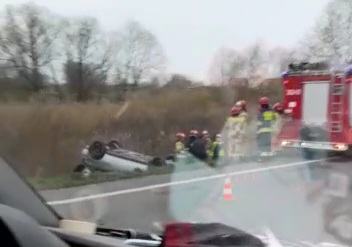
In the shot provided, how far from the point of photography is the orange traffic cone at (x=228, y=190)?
239 centimetres

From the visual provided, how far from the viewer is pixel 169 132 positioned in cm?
233

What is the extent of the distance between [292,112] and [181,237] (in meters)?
1.11

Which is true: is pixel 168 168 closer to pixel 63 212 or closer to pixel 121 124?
pixel 121 124

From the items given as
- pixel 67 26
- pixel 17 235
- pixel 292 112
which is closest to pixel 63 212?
pixel 67 26

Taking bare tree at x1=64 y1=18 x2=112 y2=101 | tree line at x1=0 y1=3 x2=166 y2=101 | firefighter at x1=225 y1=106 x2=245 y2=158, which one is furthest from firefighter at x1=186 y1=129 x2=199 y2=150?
bare tree at x1=64 y1=18 x2=112 y2=101

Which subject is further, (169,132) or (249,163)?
(249,163)

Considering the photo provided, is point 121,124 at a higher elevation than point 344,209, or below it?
higher

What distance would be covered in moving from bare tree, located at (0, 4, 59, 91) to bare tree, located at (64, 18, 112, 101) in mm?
63

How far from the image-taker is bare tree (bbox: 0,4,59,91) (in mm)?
2143

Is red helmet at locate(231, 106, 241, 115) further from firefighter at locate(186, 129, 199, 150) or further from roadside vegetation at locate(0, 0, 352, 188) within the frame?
firefighter at locate(186, 129, 199, 150)

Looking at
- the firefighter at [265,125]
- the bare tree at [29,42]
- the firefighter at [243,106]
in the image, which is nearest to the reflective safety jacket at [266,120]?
the firefighter at [265,125]

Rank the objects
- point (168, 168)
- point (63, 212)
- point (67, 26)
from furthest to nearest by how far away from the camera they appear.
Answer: point (168, 168) → point (67, 26) → point (63, 212)

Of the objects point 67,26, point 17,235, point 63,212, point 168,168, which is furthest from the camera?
point 168,168

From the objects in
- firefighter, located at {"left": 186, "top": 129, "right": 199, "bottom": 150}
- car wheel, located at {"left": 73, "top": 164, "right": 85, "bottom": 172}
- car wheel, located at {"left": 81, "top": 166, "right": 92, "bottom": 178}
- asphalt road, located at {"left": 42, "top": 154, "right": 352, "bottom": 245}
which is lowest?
asphalt road, located at {"left": 42, "top": 154, "right": 352, "bottom": 245}
